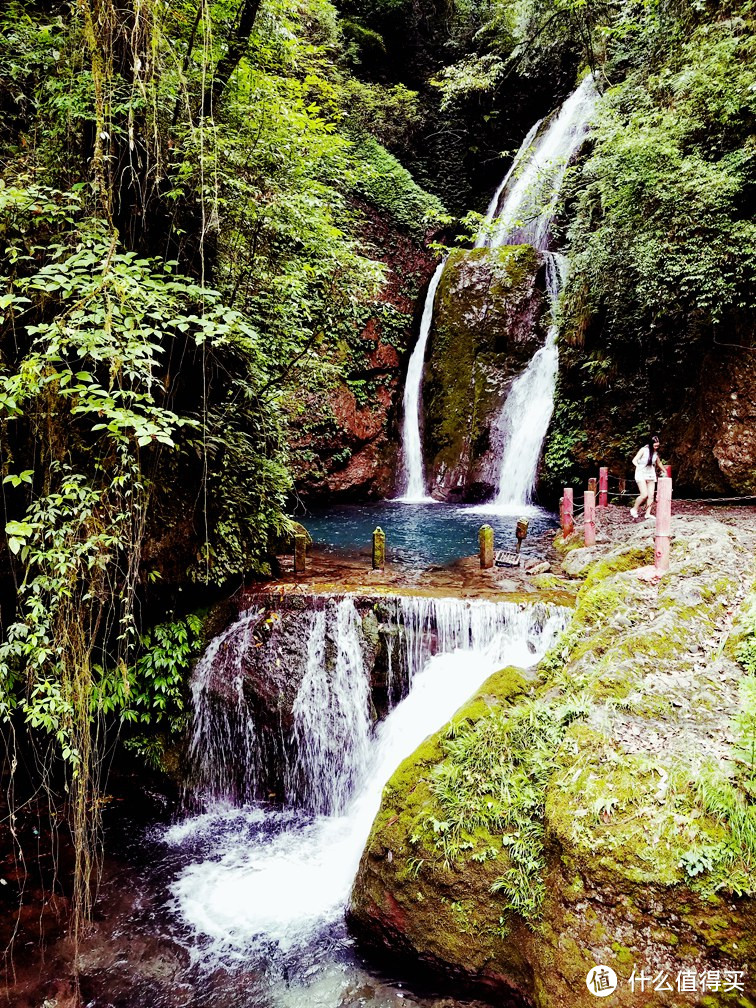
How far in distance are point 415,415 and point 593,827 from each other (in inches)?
574

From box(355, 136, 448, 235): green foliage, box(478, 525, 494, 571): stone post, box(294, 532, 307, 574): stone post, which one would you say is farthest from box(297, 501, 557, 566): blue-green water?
box(355, 136, 448, 235): green foliage

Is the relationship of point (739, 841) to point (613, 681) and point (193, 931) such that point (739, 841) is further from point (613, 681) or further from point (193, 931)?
point (193, 931)

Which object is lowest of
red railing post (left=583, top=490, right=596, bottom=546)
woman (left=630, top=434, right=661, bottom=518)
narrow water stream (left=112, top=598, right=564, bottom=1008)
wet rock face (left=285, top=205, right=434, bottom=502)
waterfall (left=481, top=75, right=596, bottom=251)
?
narrow water stream (left=112, top=598, right=564, bottom=1008)

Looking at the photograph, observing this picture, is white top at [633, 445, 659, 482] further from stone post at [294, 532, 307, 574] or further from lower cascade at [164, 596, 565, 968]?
stone post at [294, 532, 307, 574]

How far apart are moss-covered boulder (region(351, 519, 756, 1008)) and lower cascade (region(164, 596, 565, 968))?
3.90 feet

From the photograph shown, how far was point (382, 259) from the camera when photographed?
60.1 ft

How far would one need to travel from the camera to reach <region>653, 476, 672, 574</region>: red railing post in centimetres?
538

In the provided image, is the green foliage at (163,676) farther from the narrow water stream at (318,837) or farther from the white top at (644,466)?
the white top at (644,466)

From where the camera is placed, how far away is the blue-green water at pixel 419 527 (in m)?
10.4

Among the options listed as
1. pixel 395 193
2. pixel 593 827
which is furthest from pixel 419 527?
pixel 395 193

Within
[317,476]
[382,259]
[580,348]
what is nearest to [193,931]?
[317,476]

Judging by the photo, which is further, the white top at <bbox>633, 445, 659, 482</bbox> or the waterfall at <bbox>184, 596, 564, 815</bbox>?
the white top at <bbox>633, 445, 659, 482</bbox>

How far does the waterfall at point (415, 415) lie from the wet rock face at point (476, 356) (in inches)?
13.0

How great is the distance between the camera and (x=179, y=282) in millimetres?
6012
